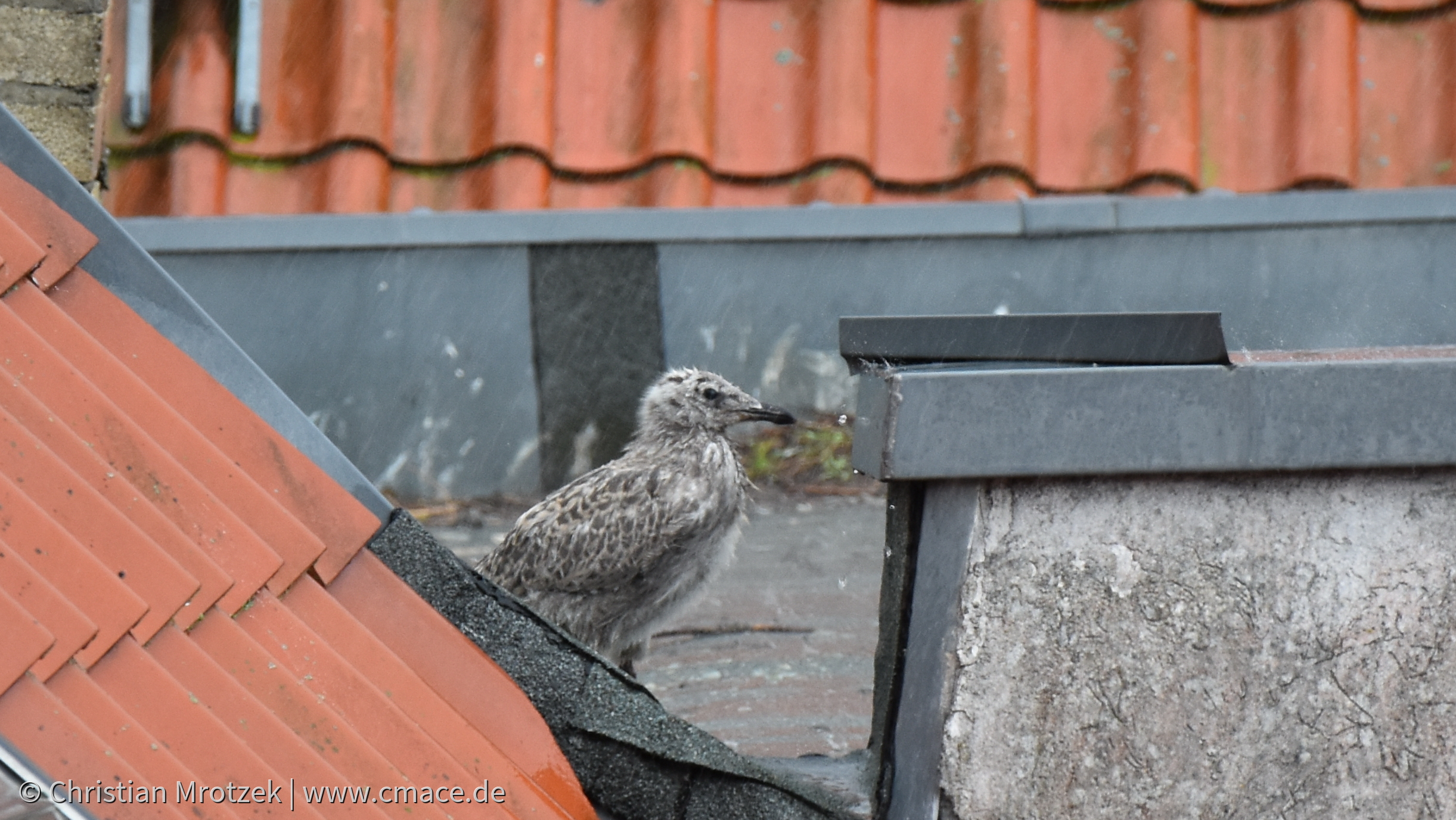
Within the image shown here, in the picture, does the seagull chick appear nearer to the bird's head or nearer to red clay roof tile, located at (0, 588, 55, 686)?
the bird's head

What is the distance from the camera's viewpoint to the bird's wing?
469 centimetres

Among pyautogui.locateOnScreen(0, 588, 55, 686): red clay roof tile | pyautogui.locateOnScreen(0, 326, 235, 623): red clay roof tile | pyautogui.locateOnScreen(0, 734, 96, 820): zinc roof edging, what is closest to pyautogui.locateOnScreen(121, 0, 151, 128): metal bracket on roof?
pyautogui.locateOnScreen(0, 326, 235, 623): red clay roof tile

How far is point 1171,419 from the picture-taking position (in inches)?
84.4

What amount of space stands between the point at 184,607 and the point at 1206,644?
1.68 meters

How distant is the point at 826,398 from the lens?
6883 millimetres

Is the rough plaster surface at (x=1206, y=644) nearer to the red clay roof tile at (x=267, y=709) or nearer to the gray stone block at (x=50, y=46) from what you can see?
the red clay roof tile at (x=267, y=709)

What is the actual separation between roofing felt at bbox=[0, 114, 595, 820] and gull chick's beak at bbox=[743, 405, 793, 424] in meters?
2.65

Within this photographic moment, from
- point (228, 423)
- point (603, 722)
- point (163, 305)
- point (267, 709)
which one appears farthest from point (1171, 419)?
point (163, 305)

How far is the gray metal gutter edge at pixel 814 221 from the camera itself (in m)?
6.09

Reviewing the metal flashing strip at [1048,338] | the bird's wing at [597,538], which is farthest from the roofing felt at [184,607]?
the bird's wing at [597,538]

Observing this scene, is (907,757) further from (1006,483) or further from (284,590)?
(284,590)

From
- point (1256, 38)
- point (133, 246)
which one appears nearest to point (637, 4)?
point (1256, 38)

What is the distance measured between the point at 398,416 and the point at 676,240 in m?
1.61

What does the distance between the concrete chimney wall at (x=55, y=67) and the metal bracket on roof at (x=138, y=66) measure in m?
1.37
